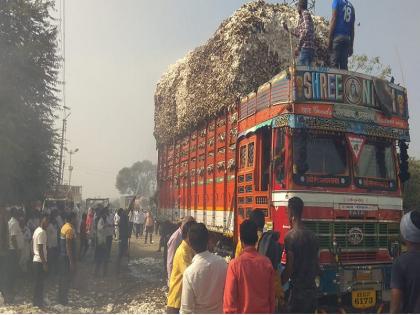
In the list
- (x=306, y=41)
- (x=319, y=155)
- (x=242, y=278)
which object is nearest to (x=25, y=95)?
(x=306, y=41)

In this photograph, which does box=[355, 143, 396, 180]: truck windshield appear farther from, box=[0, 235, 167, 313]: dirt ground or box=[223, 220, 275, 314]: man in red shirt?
box=[0, 235, 167, 313]: dirt ground

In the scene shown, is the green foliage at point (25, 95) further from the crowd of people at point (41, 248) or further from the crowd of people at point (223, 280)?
the crowd of people at point (223, 280)

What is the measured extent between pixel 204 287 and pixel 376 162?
14.7 ft

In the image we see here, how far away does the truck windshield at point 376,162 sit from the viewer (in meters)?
6.88

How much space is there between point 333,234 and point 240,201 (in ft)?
6.31

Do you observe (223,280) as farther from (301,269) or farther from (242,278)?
(301,269)

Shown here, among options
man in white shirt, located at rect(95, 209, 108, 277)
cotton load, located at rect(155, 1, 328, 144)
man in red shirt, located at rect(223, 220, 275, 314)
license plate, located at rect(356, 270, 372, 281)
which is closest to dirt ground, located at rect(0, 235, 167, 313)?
man in white shirt, located at rect(95, 209, 108, 277)

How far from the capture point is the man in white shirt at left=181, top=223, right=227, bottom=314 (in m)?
3.62

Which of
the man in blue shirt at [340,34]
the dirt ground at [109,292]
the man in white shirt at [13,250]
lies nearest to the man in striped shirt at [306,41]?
the man in blue shirt at [340,34]

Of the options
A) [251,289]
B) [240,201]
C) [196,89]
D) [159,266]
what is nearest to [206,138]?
[196,89]

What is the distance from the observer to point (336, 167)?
6652 mm

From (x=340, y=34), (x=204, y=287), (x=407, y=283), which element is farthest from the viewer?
(x=340, y=34)

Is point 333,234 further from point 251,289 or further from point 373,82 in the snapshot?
point 251,289

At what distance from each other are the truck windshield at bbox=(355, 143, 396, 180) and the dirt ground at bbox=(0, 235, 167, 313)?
4.41 metres
